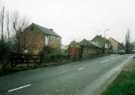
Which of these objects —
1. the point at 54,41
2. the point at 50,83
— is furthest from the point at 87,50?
the point at 50,83

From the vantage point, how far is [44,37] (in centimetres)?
6347

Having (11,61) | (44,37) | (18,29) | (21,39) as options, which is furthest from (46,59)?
(44,37)

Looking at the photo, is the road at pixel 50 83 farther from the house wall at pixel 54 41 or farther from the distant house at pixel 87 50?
the house wall at pixel 54 41

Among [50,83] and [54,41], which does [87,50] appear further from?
[50,83]

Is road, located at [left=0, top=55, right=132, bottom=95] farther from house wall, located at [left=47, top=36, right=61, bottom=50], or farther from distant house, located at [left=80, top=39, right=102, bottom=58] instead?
house wall, located at [left=47, top=36, right=61, bottom=50]

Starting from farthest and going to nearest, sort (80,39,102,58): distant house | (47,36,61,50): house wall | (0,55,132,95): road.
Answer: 1. (47,36,61,50): house wall
2. (80,39,102,58): distant house
3. (0,55,132,95): road

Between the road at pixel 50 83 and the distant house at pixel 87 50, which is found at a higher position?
the distant house at pixel 87 50

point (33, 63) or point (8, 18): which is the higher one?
point (8, 18)

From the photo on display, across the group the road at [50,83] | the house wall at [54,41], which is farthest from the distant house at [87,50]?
the road at [50,83]

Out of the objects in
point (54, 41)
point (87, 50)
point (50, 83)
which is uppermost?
point (54, 41)

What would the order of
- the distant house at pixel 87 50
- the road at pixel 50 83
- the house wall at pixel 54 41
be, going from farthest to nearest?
the house wall at pixel 54 41 → the distant house at pixel 87 50 → the road at pixel 50 83

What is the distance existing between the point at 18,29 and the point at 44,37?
1537cm

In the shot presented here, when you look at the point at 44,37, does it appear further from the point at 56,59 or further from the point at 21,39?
the point at 56,59

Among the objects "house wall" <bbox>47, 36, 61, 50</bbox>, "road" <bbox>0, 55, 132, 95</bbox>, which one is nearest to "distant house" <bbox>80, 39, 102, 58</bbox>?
"house wall" <bbox>47, 36, 61, 50</bbox>
